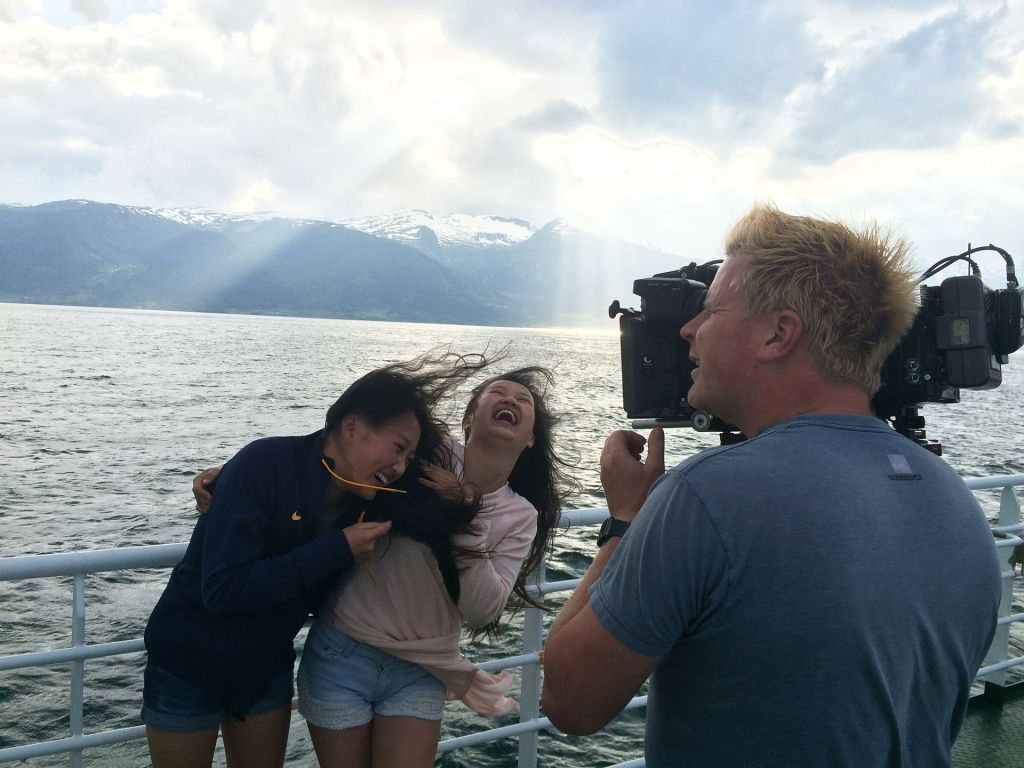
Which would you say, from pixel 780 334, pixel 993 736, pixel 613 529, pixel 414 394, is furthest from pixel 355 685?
pixel 993 736

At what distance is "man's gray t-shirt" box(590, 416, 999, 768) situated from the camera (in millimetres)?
1245

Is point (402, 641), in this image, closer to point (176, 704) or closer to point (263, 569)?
point (263, 569)

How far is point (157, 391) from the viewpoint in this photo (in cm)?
4616

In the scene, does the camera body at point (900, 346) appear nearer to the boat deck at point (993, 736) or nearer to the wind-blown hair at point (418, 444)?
the wind-blown hair at point (418, 444)

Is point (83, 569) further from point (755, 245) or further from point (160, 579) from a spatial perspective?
point (160, 579)

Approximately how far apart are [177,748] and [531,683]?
4.27ft

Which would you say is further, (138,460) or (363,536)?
(138,460)

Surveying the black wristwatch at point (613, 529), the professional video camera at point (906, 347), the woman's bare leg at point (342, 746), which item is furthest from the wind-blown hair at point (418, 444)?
the black wristwatch at point (613, 529)

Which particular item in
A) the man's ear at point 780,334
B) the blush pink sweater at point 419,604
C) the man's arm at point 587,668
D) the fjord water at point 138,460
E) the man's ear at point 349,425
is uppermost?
the man's ear at point 780,334

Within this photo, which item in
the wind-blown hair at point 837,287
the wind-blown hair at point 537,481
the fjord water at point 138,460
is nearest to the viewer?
the wind-blown hair at point 837,287

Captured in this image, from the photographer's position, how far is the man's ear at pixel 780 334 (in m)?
1.38

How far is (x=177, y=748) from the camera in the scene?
2184 millimetres

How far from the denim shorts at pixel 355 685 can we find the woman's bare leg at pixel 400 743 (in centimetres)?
2

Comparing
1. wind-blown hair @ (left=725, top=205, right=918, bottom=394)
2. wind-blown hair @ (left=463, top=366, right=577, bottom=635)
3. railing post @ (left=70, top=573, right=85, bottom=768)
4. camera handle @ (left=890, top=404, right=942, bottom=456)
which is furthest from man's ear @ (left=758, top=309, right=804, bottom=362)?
railing post @ (left=70, top=573, right=85, bottom=768)
